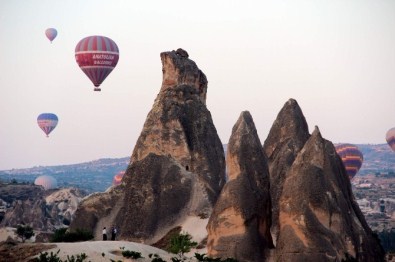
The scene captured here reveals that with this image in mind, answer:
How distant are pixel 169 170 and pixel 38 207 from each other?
53.8 metres

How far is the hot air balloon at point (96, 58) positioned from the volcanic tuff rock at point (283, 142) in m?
32.4

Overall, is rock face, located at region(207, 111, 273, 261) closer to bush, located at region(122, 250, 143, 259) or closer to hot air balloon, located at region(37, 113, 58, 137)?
bush, located at region(122, 250, 143, 259)

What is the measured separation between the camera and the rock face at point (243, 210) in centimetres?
2561

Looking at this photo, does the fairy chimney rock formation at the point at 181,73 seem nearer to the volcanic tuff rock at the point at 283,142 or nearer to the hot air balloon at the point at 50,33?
the volcanic tuff rock at the point at 283,142

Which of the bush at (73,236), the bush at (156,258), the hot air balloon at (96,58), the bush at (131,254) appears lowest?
the bush at (156,258)

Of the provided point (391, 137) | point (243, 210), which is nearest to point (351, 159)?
point (391, 137)

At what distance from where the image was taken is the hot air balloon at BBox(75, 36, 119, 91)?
61.8 m

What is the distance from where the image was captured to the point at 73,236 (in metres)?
31.2

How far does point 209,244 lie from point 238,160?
2.80m

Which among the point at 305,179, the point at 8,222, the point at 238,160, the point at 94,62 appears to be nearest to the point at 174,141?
the point at 238,160

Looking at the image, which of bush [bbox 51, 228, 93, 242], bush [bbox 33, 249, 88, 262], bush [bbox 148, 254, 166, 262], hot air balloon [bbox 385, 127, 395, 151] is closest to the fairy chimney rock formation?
bush [bbox 51, 228, 93, 242]

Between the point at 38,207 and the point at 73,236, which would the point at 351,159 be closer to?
the point at 38,207

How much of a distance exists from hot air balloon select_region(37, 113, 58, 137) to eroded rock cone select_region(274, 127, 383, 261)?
8933 cm

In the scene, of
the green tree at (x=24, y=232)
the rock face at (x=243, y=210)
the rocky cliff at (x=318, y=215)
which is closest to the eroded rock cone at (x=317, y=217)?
the rocky cliff at (x=318, y=215)
